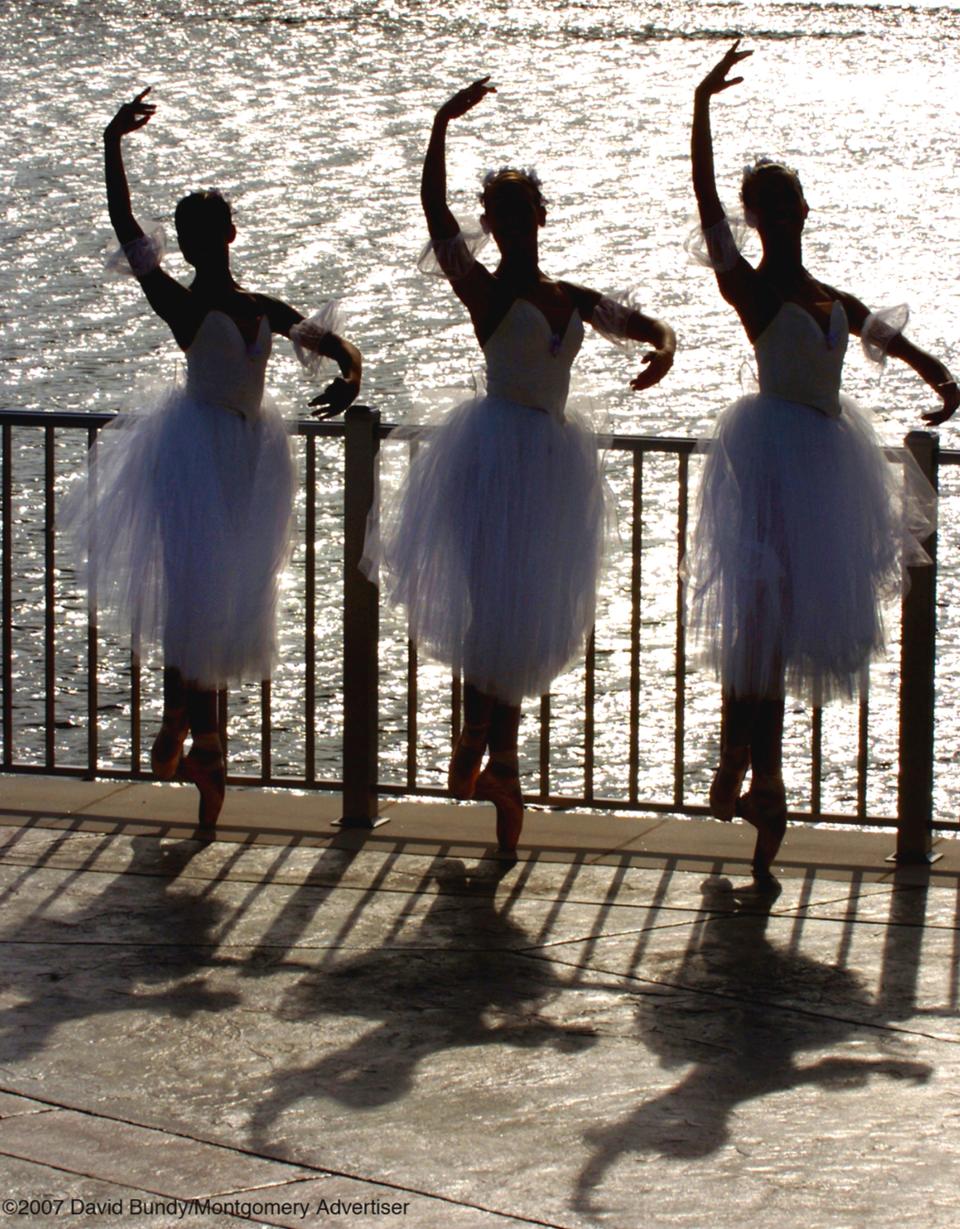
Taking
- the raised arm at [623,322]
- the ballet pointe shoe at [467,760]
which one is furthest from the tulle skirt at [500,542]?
the raised arm at [623,322]

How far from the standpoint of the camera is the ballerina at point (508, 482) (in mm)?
5875

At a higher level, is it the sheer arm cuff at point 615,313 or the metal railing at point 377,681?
the sheer arm cuff at point 615,313

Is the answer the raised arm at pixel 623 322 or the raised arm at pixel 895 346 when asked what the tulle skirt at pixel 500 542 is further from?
the raised arm at pixel 895 346

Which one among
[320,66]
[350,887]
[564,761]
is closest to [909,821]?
[350,887]

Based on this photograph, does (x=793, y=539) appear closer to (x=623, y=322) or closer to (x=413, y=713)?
(x=623, y=322)

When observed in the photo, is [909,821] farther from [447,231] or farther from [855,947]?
[447,231]

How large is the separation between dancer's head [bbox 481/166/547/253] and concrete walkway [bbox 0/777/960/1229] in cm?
167

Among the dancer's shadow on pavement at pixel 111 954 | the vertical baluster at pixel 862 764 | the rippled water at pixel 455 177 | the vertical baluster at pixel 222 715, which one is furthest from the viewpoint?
the rippled water at pixel 455 177

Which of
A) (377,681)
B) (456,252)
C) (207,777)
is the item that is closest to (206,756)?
(207,777)

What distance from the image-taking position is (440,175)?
5887 millimetres

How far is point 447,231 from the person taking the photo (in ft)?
19.2

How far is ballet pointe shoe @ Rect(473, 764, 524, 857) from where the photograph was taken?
20.1 feet

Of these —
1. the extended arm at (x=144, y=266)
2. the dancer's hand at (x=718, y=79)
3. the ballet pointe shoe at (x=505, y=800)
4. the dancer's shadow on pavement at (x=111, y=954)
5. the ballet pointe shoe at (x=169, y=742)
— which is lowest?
the dancer's shadow on pavement at (x=111, y=954)

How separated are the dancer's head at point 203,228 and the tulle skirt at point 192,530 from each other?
39 cm
